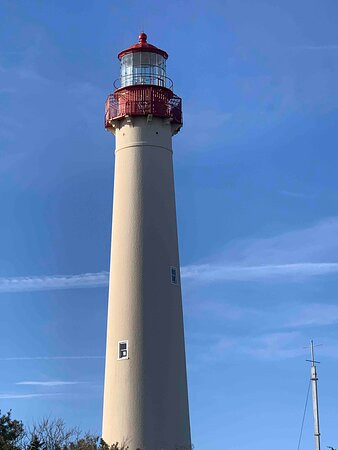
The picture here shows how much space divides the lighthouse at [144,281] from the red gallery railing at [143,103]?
0.14ft

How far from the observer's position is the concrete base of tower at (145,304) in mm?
52656

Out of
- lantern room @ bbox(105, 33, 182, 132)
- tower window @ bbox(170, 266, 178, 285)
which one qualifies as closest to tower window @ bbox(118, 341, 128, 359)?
tower window @ bbox(170, 266, 178, 285)

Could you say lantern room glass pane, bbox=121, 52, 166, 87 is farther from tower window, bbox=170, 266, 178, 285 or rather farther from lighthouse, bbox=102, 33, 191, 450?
tower window, bbox=170, 266, 178, 285

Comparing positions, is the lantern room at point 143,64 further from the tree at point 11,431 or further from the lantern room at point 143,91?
the tree at point 11,431

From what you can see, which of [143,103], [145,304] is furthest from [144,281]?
[143,103]

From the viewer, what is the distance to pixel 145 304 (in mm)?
53688

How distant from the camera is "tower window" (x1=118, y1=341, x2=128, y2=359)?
5335 centimetres

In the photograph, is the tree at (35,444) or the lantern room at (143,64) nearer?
the tree at (35,444)

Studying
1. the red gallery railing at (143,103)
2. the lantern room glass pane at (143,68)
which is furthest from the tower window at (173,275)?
the lantern room glass pane at (143,68)

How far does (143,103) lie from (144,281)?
25.0ft

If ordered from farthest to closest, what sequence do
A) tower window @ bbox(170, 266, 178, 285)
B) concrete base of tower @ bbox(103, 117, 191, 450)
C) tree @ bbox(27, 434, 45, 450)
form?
tower window @ bbox(170, 266, 178, 285), concrete base of tower @ bbox(103, 117, 191, 450), tree @ bbox(27, 434, 45, 450)

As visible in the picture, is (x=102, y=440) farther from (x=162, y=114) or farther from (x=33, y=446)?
(x=162, y=114)

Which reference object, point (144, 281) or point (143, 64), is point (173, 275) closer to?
point (144, 281)

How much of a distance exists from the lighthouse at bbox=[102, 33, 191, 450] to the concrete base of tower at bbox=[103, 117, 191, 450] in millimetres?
40
